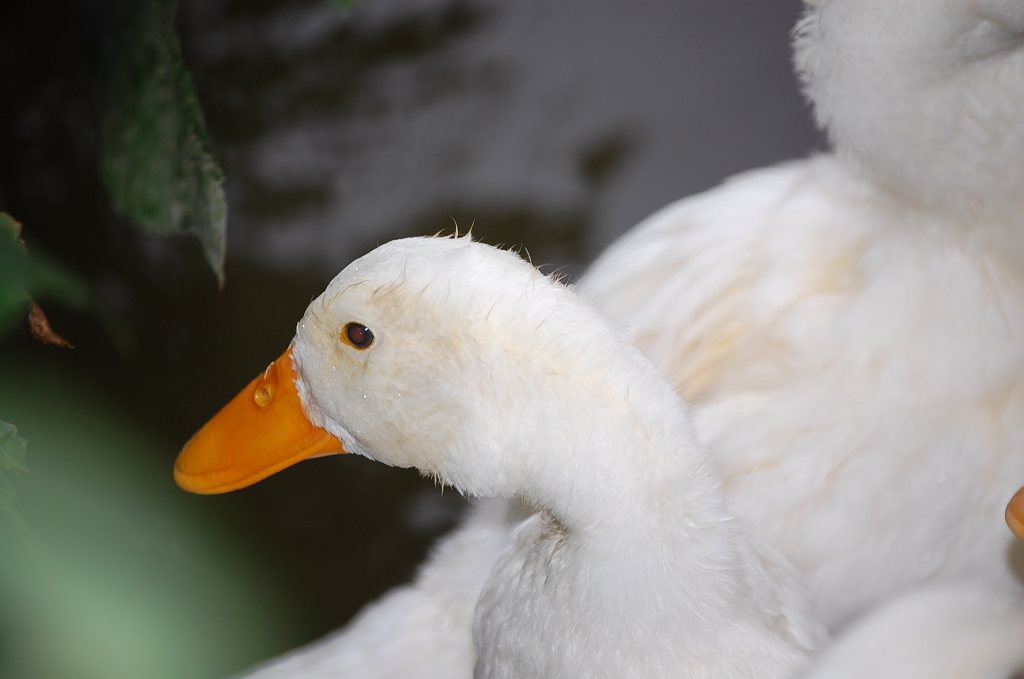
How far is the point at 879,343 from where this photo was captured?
160cm

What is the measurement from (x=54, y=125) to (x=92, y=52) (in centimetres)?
102

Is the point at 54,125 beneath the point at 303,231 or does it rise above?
above

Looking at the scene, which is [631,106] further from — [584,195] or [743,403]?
[743,403]

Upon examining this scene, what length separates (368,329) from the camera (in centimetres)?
113

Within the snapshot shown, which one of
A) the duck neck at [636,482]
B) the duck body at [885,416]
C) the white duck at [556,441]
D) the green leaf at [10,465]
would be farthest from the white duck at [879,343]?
the green leaf at [10,465]

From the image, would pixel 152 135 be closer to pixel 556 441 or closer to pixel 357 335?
pixel 357 335

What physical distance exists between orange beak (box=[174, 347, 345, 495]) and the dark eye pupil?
19 cm

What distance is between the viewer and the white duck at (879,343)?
1.46m

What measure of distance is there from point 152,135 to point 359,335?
0.45 meters

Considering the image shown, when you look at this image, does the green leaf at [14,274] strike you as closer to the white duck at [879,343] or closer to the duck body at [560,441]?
the duck body at [560,441]

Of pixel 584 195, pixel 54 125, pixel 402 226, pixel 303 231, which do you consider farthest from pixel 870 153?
pixel 54 125

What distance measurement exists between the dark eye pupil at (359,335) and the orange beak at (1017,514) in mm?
810

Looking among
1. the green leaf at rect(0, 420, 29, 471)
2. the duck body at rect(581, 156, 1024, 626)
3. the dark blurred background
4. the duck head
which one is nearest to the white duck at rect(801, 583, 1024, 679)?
the duck head

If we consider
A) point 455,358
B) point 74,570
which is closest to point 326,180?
point 455,358
